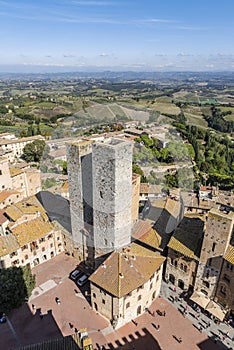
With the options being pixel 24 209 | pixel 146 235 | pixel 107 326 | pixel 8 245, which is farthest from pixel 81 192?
pixel 107 326

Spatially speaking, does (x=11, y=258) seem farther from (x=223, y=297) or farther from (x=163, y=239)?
(x=223, y=297)

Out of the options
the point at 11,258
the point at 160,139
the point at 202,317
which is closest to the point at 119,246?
the point at 202,317

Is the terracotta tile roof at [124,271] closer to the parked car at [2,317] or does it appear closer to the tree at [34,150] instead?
the parked car at [2,317]

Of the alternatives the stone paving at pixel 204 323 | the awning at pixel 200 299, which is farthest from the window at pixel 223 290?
the stone paving at pixel 204 323

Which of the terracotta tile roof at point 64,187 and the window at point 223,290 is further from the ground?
the terracotta tile roof at point 64,187

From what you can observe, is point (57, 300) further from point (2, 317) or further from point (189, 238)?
point (189, 238)

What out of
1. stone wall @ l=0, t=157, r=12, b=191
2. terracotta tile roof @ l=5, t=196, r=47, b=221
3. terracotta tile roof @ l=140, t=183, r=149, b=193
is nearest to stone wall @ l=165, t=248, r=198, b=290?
terracotta tile roof @ l=5, t=196, r=47, b=221

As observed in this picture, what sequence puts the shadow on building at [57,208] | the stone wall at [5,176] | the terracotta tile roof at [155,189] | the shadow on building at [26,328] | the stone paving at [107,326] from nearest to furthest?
the stone paving at [107,326] → the shadow on building at [26,328] → the shadow on building at [57,208] → the stone wall at [5,176] → the terracotta tile roof at [155,189]
